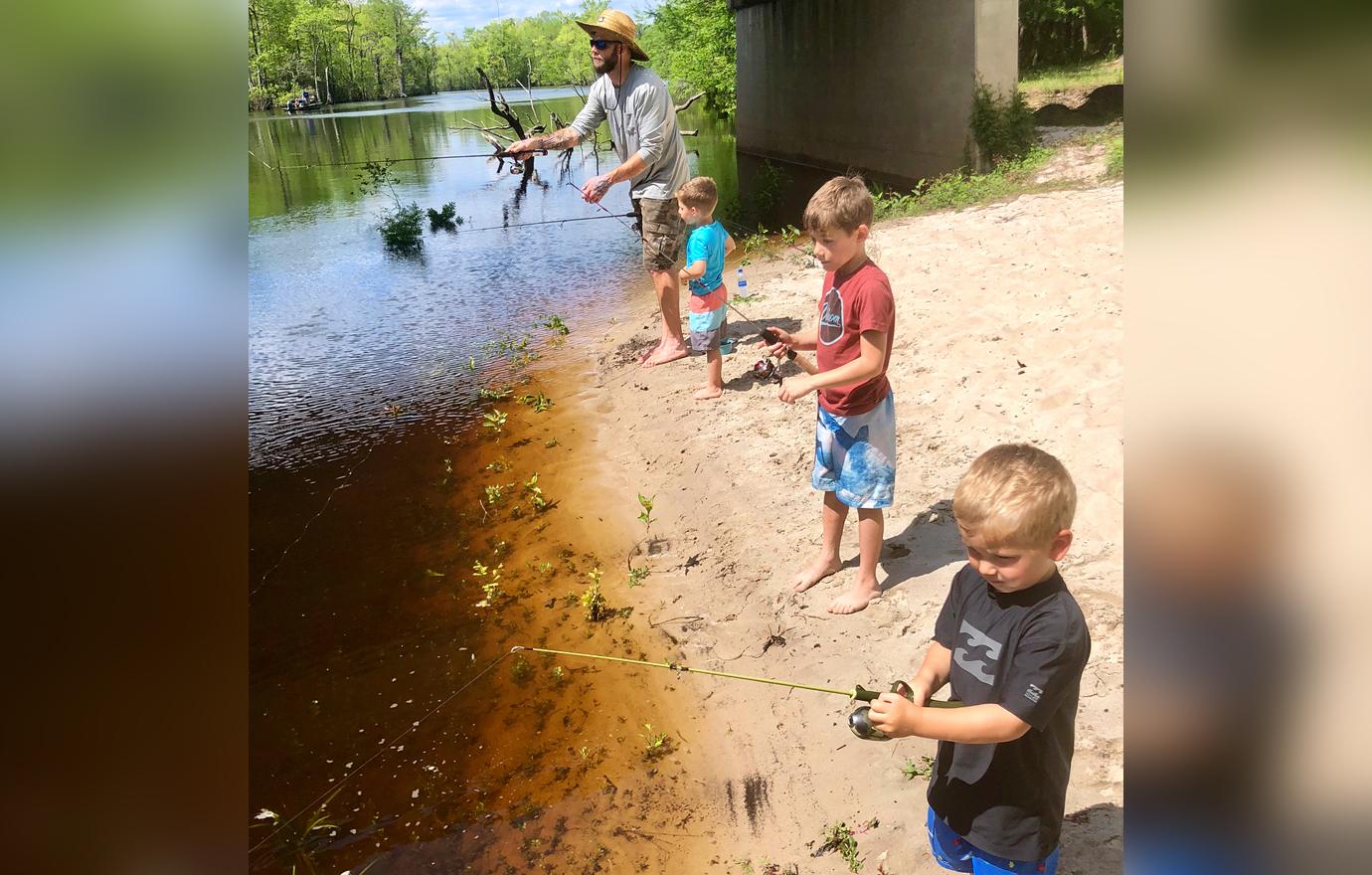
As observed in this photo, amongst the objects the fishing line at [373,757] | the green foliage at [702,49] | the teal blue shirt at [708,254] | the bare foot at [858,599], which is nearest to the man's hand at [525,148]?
the teal blue shirt at [708,254]

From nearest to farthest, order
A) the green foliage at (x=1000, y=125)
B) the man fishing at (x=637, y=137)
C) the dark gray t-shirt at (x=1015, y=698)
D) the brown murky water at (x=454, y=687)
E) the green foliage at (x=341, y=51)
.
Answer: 1. the dark gray t-shirt at (x=1015, y=698)
2. the brown murky water at (x=454, y=687)
3. the man fishing at (x=637, y=137)
4. the green foliage at (x=1000, y=125)
5. the green foliage at (x=341, y=51)

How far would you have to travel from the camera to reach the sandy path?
2830 mm

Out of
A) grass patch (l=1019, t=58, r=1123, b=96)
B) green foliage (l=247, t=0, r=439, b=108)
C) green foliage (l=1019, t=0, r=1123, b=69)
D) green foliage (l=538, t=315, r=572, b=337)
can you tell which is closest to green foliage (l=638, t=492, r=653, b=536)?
green foliage (l=538, t=315, r=572, b=337)

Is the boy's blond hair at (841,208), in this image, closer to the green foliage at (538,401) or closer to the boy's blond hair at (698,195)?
the boy's blond hair at (698,195)

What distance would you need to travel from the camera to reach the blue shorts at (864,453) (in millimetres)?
3297

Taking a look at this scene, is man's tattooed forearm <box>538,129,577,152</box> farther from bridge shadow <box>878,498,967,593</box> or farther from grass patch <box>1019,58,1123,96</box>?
grass patch <box>1019,58,1123,96</box>

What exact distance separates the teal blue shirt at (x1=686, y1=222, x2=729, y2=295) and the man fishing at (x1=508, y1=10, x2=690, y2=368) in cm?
62

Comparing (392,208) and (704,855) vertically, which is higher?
(392,208)

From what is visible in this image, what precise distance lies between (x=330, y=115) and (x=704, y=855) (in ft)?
100

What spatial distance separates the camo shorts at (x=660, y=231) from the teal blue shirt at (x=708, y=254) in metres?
0.60

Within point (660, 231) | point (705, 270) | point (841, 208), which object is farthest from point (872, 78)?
point (841, 208)
